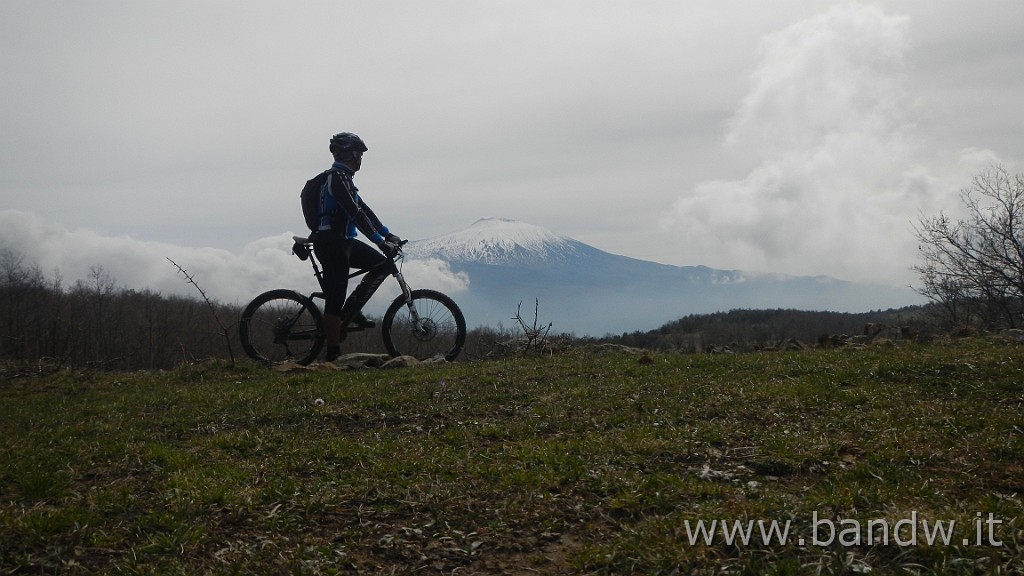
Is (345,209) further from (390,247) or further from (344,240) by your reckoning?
(390,247)

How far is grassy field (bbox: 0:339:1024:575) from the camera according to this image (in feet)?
12.0

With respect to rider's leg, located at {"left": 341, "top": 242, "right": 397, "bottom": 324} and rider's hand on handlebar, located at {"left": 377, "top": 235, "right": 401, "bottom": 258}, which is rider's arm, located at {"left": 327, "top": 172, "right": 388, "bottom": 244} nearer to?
rider's hand on handlebar, located at {"left": 377, "top": 235, "right": 401, "bottom": 258}

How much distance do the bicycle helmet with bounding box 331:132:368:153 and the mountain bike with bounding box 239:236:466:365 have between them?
1.75m

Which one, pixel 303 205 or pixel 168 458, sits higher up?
pixel 303 205

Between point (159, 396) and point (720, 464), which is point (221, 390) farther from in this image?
point (720, 464)

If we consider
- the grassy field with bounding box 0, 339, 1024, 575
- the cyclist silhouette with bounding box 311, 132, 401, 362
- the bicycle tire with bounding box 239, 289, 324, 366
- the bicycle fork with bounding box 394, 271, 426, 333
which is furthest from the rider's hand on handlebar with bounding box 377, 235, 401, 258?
the grassy field with bounding box 0, 339, 1024, 575

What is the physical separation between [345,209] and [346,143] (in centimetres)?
120

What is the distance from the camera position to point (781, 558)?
11.2 feet

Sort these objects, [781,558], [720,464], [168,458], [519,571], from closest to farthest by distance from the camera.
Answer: [781,558], [519,571], [720,464], [168,458]

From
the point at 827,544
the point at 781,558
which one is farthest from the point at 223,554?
the point at 827,544

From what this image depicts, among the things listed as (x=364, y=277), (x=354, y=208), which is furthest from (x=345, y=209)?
(x=364, y=277)

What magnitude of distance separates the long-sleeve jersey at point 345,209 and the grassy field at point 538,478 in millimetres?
3757

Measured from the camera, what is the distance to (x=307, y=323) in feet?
40.8

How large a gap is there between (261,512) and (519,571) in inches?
76.4
